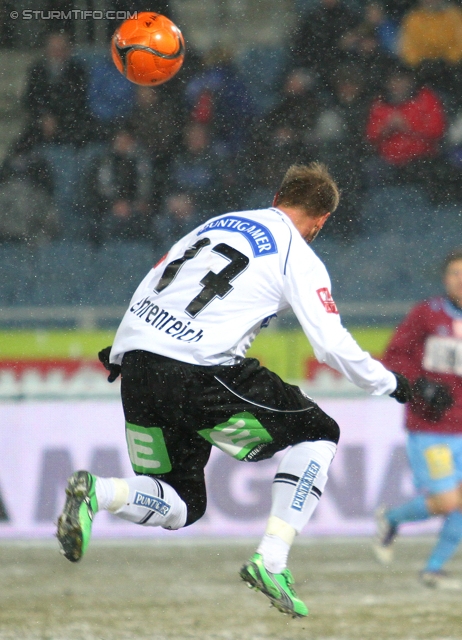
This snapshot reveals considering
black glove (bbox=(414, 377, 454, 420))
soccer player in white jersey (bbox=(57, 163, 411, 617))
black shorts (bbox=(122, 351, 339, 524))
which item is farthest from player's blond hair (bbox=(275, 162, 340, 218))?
black glove (bbox=(414, 377, 454, 420))

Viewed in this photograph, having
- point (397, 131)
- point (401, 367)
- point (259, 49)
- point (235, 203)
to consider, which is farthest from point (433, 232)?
point (401, 367)

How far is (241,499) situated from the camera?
660cm

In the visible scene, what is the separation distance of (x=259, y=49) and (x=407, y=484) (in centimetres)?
473

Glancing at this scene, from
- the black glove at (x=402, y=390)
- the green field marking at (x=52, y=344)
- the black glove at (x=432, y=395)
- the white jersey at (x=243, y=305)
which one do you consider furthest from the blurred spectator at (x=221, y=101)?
the black glove at (x=402, y=390)

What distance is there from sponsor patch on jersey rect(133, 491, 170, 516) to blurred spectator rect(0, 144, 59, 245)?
5.01 metres

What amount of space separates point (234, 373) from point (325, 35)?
6.40 m

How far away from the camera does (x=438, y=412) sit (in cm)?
582

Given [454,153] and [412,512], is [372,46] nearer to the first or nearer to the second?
[454,153]

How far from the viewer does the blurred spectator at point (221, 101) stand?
8875 millimetres

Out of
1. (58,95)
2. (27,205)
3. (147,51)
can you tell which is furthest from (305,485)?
(58,95)

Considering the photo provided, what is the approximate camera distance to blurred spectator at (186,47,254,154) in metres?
8.88

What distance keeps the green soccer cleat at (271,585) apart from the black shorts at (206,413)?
16.5 inches

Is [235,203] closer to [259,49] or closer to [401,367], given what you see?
[259,49]

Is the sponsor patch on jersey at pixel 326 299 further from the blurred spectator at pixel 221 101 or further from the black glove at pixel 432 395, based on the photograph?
the blurred spectator at pixel 221 101
